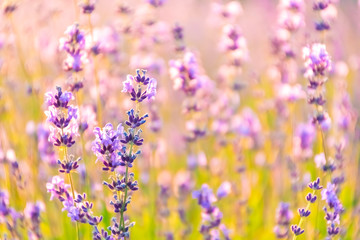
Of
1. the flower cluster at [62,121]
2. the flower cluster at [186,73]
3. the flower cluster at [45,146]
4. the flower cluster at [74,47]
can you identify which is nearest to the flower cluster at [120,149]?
the flower cluster at [62,121]

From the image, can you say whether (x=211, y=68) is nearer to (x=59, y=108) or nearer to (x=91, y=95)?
Answer: (x=91, y=95)

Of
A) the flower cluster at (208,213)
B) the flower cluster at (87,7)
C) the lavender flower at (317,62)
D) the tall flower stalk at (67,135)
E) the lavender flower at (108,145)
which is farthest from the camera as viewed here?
the flower cluster at (87,7)

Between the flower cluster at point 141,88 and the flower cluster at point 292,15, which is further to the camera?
the flower cluster at point 292,15

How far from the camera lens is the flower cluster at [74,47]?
242cm

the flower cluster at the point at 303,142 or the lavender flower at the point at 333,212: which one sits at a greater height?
the flower cluster at the point at 303,142

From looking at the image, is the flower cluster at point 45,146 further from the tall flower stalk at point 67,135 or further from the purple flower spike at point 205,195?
the tall flower stalk at point 67,135

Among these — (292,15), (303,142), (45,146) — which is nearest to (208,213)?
(303,142)

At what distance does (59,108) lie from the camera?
202cm

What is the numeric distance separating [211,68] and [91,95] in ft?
13.6

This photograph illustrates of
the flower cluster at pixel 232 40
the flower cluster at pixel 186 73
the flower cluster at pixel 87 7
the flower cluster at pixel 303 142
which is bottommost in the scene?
the flower cluster at pixel 303 142

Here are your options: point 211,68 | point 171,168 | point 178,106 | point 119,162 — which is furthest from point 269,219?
point 211,68

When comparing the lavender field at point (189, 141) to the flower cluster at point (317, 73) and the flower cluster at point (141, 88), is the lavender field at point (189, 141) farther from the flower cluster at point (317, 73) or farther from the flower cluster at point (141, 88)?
the flower cluster at point (141, 88)

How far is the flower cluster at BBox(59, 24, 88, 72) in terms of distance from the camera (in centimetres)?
242

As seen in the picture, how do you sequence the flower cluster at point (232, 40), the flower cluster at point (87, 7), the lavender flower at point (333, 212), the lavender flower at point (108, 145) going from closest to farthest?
the lavender flower at point (108, 145), the lavender flower at point (333, 212), the flower cluster at point (87, 7), the flower cluster at point (232, 40)
